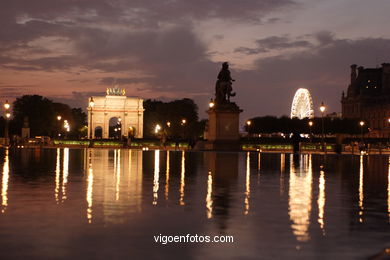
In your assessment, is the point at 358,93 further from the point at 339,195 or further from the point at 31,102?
the point at 339,195

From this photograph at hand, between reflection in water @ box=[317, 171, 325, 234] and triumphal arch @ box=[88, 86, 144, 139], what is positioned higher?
triumphal arch @ box=[88, 86, 144, 139]

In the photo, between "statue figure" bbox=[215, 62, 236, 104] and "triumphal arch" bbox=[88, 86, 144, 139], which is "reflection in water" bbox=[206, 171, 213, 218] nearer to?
"statue figure" bbox=[215, 62, 236, 104]

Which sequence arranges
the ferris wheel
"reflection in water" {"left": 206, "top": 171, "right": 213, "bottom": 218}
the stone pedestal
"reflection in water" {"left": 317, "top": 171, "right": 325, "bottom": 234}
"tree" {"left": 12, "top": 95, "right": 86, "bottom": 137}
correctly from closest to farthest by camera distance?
"reflection in water" {"left": 317, "top": 171, "right": 325, "bottom": 234} → "reflection in water" {"left": 206, "top": 171, "right": 213, "bottom": 218} → the stone pedestal → the ferris wheel → "tree" {"left": 12, "top": 95, "right": 86, "bottom": 137}

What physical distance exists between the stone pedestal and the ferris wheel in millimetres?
68022

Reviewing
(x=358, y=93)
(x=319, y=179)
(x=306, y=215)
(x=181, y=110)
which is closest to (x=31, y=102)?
(x=181, y=110)

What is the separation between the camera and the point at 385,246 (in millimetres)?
8898

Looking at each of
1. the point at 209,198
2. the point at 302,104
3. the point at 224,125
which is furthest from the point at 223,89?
the point at 302,104

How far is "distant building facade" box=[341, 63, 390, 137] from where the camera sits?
171625 mm

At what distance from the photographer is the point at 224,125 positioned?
2121 inches

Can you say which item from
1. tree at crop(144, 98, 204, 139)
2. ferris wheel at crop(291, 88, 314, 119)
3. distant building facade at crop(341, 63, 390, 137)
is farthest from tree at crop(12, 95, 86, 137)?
distant building facade at crop(341, 63, 390, 137)

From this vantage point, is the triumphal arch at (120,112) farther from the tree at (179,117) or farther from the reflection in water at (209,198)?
the reflection in water at (209,198)

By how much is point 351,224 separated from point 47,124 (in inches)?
5253

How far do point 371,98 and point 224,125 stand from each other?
5630 inches

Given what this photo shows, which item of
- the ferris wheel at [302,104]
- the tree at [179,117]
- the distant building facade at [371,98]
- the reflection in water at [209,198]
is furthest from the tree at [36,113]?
the reflection in water at [209,198]
